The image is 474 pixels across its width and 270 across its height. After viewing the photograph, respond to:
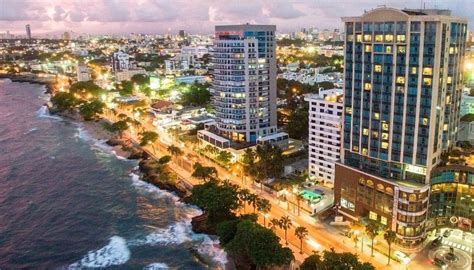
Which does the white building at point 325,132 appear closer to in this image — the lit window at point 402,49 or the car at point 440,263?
the lit window at point 402,49

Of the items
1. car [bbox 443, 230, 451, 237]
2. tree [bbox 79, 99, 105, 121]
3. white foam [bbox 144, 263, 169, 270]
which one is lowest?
white foam [bbox 144, 263, 169, 270]

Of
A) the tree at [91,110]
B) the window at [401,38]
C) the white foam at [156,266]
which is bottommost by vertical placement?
the white foam at [156,266]

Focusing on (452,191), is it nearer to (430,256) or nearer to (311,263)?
(430,256)

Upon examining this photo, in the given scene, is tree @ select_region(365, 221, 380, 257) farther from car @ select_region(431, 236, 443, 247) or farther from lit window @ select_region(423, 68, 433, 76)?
lit window @ select_region(423, 68, 433, 76)

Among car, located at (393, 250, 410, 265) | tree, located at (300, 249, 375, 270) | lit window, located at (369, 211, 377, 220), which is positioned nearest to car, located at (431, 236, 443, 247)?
car, located at (393, 250, 410, 265)

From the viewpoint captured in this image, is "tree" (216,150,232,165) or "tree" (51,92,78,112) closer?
"tree" (216,150,232,165)

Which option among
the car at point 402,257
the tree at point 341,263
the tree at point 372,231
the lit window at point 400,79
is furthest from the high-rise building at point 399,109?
the tree at point 341,263

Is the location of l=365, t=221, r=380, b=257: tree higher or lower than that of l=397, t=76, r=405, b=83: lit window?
lower
